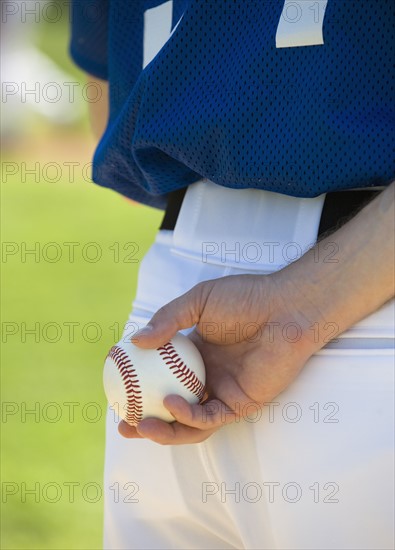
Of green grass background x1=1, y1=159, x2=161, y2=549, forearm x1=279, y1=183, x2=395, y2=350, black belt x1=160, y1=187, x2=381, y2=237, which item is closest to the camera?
forearm x1=279, y1=183, x2=395, y2=350

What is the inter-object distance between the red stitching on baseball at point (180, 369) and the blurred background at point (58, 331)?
1058 mm

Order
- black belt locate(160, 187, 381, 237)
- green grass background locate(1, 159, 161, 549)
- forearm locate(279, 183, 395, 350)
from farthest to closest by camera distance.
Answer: green grass background locate(1, 159, 161, 549), black belt locate(160, 187, 381, 237), forearm locate(279, 183, 395, 350)

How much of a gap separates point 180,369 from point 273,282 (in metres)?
0.20

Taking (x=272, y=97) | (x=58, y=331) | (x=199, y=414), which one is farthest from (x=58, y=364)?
(x=272, y=97)

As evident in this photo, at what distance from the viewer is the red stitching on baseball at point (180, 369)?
112 centimetres

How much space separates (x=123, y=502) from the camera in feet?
4.05

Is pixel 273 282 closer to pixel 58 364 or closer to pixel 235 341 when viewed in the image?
pixel 235 341

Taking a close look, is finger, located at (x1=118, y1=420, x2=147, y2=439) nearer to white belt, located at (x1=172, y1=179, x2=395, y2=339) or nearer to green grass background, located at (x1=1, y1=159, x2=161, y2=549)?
white belt, located at (x1=172, y1=179, x2=395, y2=339)

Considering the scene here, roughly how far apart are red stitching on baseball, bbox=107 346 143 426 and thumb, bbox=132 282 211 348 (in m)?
0.06

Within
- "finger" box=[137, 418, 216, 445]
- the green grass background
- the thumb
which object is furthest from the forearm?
the green grass background

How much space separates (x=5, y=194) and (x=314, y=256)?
8.94 m

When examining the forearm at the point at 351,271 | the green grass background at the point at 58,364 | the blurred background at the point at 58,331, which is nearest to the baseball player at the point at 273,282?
the forearm at the point at 351,271

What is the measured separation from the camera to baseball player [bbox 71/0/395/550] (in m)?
1.02

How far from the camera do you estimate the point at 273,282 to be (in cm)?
106
